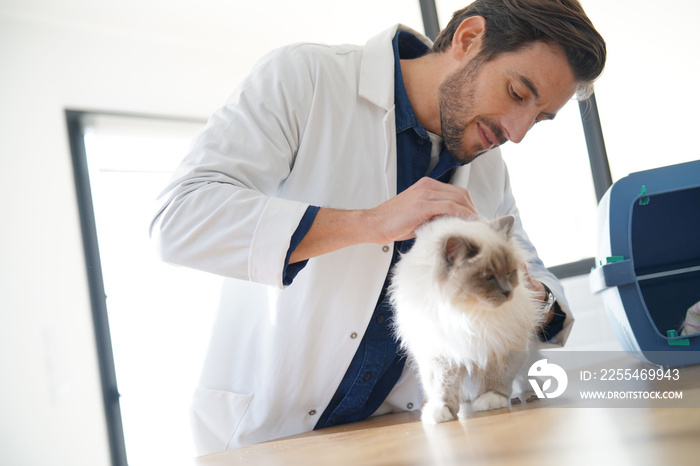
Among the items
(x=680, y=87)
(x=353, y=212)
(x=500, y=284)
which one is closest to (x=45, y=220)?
(x=353, y=212)

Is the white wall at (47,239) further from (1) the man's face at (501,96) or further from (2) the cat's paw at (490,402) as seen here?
(2) the cat's paw at (490,402)

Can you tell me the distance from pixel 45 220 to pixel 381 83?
3.20 metres

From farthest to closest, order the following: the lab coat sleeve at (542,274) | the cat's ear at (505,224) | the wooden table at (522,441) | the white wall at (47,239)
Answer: the white wall at (47,239), the lab coat sleeve at (542,274), the cat's ear at (505,224), the wooden table at (522,441)

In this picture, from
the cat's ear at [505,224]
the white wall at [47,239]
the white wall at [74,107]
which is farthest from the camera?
the white wall at [47,239]

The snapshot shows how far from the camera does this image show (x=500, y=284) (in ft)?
3.68

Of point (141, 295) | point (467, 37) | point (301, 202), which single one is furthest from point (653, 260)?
point (141, 295)

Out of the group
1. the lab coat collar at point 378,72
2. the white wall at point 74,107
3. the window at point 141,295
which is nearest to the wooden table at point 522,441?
the lab coat collar at point 378,72

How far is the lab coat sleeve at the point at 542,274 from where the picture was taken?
58.4 inches

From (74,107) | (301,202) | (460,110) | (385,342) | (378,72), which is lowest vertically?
(385,342)

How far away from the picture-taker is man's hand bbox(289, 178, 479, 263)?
1152mm

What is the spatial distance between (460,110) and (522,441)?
977 millimetres

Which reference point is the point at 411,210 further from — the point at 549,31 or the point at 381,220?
the point at 549,31

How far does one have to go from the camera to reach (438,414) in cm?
113

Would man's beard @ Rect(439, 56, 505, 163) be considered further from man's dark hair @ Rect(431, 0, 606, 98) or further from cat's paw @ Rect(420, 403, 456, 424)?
cat's paw @ Rect(420, 403, 456, 424)
